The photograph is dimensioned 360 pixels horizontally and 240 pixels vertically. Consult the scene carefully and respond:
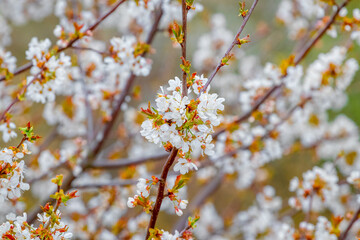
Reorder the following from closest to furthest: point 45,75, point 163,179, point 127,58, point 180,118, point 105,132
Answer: point 180,118, point 163,179, point 45,75, point 127,58, point 105,132

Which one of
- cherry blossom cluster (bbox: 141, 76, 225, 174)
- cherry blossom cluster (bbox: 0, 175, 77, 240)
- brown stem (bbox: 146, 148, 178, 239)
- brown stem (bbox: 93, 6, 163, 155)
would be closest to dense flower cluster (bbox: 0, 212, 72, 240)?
cherry blossom cluster (bbox: 0, 175, 77, 240)

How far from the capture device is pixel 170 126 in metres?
0.91

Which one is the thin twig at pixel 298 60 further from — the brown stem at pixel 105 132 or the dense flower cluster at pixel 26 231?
Answer: the dense flower cluster at pixel 26 231

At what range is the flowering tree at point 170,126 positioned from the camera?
0.99 m

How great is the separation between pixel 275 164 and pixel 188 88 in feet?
11.6

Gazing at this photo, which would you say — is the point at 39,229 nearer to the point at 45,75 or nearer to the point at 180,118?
the point at 180,118

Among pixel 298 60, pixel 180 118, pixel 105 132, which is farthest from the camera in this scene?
pixel 105 132

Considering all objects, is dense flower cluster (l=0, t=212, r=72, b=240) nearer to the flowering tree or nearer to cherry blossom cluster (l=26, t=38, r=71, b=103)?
the flowering tree

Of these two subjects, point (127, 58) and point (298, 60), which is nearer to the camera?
point (127, 58)

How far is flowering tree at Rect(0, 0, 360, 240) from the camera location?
99cm

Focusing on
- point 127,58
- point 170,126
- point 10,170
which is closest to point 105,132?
point 127,58

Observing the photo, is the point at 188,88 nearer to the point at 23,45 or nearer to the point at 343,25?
the point at 343,25

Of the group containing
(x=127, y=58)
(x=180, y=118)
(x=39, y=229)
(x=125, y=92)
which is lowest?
(x=39, y=229)

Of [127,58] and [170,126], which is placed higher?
[127,58]
